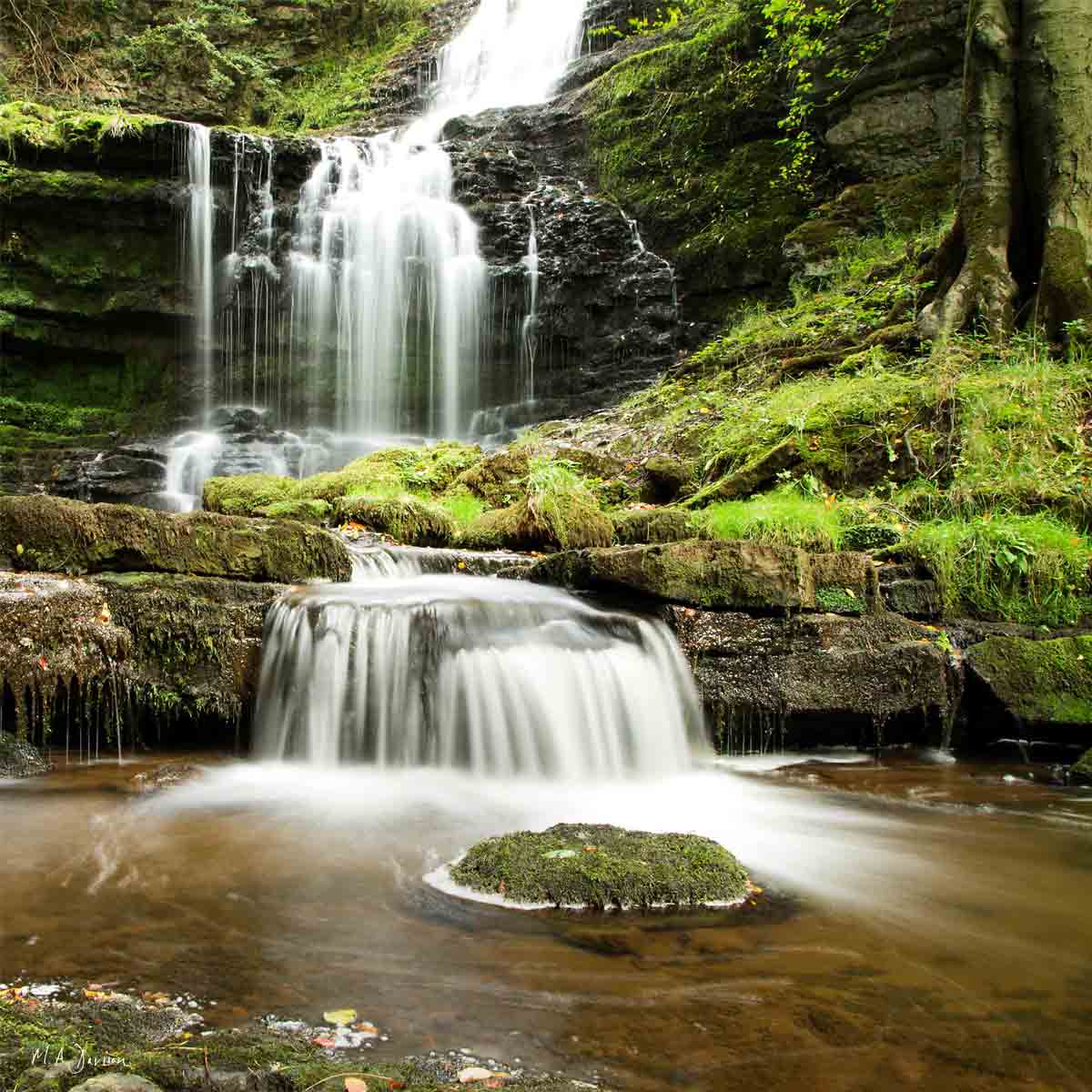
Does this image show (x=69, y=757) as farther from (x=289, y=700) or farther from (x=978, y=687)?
(x=978, y=687)

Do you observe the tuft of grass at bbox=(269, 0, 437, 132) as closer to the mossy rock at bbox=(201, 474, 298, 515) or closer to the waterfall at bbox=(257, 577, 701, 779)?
the mossy rock at bbox=(201, 474, 298, 515)

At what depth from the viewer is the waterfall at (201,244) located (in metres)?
15.6

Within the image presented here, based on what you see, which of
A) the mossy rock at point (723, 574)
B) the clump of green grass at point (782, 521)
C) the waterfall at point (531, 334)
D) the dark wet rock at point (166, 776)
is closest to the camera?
the dark wet rock at point (166, 776)

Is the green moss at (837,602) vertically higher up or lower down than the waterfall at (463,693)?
higher up

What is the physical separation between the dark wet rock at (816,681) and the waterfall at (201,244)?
13.1 meters

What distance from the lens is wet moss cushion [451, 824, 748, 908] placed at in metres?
2.98

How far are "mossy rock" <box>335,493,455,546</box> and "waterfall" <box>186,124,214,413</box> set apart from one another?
29.8 feet

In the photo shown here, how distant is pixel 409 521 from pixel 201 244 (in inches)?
413

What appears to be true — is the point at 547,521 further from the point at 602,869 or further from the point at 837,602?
the point at 602,869

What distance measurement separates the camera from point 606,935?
2736mm

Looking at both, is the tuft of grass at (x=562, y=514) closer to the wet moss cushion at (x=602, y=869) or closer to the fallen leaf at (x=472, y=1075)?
the wet moss cushion at (x=602, y=869)

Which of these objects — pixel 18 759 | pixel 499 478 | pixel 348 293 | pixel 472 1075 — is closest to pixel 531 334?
pixel 348 293

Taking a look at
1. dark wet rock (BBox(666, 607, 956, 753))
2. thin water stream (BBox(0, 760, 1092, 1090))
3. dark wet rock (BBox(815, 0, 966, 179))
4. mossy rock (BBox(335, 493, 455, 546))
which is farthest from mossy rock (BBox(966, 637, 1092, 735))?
dark wet rock (BBox(815, 0, 966, 179))
